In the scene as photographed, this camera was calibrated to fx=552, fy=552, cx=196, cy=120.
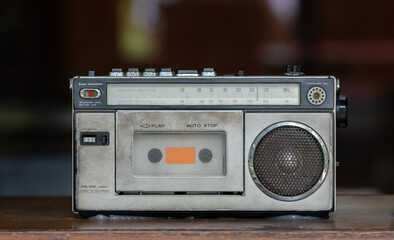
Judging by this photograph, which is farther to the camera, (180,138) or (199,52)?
(199,52)

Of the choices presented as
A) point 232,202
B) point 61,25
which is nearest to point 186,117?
point 232,202

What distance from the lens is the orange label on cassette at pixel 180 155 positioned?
1.01 m

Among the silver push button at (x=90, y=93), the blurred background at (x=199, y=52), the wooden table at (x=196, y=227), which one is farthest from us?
the blurred background at (x=199, y=52)

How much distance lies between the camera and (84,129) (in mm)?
991

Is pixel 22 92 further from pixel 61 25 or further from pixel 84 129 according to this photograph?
pixel 84 129

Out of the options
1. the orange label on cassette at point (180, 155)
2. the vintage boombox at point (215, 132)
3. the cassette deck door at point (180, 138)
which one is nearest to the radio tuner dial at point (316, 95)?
the vintage boombox at point (215, 132)

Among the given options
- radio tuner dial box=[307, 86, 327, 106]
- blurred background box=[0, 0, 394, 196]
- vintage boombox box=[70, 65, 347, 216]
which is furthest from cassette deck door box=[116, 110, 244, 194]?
blurred background box=[0, 0, 394, 196]

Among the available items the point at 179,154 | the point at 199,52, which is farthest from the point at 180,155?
the point at 199,52

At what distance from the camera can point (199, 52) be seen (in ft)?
4.83

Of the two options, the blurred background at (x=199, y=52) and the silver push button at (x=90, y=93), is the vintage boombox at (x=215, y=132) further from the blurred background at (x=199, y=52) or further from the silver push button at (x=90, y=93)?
the blurred background at (x=199, y=52)

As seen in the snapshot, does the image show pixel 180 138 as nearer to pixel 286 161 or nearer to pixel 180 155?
pixel 180 155

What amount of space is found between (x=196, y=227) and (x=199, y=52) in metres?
0.66

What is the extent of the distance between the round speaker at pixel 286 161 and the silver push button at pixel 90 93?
0.96 ft

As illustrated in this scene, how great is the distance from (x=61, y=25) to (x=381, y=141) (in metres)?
0.91
